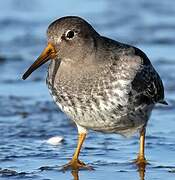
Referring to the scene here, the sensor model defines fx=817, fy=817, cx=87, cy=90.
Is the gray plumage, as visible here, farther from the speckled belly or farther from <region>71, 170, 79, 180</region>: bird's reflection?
<region>71, 170, 79, 180</region>: bird's reflection

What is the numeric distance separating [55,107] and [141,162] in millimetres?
2822

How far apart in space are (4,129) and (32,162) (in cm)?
146

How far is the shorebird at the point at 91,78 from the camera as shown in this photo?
870cm

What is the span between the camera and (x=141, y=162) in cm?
900

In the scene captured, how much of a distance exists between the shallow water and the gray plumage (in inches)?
21.6

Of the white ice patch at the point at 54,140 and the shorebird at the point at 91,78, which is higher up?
the shorebird at the point at 91,78

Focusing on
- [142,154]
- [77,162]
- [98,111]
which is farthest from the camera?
[142,154]

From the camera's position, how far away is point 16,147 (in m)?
9.63

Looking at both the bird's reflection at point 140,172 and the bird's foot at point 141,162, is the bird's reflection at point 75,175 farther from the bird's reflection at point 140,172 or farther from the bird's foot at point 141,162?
the bird's foot at point 141,162

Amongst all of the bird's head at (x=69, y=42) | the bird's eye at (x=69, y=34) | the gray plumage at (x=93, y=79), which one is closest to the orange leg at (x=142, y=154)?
the gray plumage at (x=93, y=79)

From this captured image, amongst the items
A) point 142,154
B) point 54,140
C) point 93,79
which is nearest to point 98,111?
point 93,79

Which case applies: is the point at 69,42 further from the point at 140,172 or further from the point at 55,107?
the point at 55,107

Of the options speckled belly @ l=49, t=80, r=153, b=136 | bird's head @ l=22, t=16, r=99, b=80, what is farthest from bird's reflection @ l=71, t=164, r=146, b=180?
bird's head @ l=22, t=16, r=99, b=80

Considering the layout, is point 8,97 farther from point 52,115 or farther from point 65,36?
point 65,36
